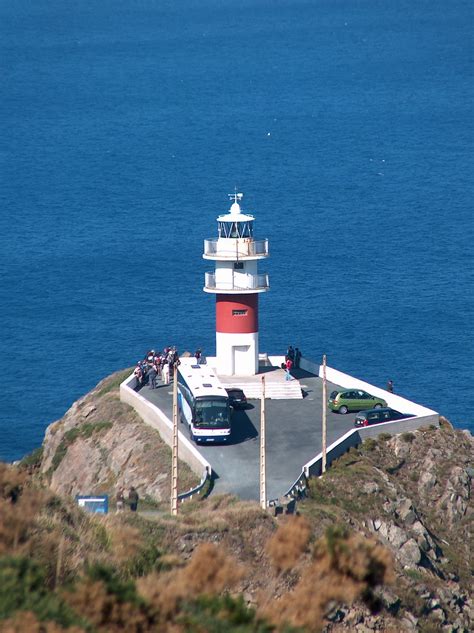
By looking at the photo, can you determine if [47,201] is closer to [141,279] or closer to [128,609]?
[141,279]

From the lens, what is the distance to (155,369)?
5869 centimetres

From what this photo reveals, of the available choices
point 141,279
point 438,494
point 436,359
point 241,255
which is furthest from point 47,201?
point 438,494

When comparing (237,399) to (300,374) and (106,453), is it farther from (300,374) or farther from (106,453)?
(300,374)

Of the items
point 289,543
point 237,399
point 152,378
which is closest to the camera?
point 289,543

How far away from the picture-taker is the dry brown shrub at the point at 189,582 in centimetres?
2283

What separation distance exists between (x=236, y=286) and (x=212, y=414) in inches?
357

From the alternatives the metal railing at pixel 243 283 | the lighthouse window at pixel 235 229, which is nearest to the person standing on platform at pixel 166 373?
the metal railing at pixel 243 283

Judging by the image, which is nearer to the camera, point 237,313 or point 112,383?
point 237,313

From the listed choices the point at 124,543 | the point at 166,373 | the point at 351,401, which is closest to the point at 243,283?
the point at 166,373

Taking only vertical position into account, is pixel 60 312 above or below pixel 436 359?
above

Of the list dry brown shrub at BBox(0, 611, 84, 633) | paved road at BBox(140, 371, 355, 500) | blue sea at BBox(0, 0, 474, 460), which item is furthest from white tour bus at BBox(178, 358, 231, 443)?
dry brown shrub at BBox(0, 611, 84, 633)

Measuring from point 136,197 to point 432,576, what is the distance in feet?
294

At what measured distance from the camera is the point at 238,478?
45219 mm

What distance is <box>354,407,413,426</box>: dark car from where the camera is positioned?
52.1m
